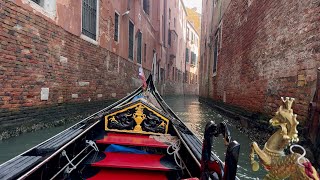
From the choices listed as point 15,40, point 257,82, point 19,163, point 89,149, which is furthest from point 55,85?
point 257,82

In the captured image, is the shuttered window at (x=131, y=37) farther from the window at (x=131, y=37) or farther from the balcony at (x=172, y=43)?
the balcony at (x=172, y=43)

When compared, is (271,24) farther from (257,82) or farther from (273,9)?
(257,82)

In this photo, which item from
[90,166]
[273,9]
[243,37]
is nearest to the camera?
[90,166]

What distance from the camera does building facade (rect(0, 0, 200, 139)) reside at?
11.2 feet

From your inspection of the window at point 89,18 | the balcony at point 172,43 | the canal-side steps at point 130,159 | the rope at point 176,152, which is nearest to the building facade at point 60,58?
the window at point 89,18

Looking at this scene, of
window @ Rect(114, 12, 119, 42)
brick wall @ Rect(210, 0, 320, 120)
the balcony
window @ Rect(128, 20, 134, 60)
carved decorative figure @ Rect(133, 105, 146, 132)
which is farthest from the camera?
the balcony

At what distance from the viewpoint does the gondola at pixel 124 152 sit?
4.10ft

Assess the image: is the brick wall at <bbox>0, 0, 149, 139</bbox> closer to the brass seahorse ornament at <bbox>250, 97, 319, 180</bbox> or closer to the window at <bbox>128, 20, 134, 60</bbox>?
the window at <bbox>128, 20, 134, 60</bbox>

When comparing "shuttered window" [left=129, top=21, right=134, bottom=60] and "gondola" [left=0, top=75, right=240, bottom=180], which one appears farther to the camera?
"shuttered window" [left=129, top=21, right=134, bottom=60]

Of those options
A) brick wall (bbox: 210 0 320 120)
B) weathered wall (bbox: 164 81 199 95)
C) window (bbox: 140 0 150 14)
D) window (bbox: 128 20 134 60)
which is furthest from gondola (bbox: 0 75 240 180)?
weathered wall (bbox: 164 81 199 95)

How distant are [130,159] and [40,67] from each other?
2.96 meters

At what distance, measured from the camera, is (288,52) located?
3555 mm

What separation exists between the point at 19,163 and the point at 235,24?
6.55 m

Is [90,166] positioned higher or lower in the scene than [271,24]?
lower
